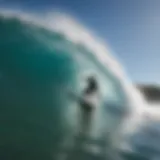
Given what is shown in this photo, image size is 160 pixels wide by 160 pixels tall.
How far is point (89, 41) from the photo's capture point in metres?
1.48

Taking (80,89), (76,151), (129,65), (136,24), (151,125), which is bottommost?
(76,151)

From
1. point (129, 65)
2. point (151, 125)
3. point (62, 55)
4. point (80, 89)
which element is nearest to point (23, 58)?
point (62, 55)

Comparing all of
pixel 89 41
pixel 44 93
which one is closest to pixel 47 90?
pixel 44 93

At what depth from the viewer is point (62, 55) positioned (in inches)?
59.4

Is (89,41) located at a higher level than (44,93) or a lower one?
higher

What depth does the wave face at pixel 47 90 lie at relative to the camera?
56.8 inches

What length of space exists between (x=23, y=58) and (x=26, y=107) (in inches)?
8.1

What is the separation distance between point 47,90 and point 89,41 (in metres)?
0.26

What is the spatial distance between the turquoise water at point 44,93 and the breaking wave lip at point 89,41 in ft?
0.07

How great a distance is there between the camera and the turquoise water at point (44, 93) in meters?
1.44

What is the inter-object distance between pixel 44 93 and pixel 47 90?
19mm

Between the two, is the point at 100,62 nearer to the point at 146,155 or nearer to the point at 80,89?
the point at 80,89

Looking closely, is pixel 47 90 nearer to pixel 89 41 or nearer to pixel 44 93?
pixel 44 93

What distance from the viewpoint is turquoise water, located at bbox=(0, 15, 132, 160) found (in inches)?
56.8
